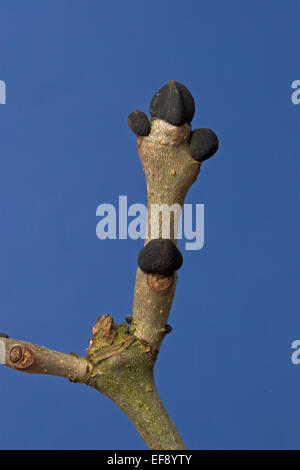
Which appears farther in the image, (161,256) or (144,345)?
(144,345)

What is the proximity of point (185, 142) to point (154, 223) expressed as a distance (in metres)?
0.13

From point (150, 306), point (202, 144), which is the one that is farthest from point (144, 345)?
point (202, 144)

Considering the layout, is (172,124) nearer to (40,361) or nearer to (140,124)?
(140,124)

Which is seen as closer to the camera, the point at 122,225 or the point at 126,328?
the point at 126,328

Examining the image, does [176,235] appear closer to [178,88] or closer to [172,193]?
[172,193]

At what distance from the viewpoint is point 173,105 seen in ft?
3.28

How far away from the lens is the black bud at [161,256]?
0.98m

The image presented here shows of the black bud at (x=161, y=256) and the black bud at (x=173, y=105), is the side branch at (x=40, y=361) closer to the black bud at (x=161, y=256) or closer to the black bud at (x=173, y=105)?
the black bud at (x=161, y=256)

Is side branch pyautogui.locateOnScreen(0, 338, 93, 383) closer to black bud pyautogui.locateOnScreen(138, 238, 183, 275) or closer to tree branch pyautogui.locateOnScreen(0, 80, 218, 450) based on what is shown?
tree branch pyautogui.locateOnScreen(0, 80, 218, 450)

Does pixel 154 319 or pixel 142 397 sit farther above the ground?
pixel 154 319

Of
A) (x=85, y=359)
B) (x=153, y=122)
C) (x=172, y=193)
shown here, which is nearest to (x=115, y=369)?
(x=85, y=359)

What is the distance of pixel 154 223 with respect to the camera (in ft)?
3.39

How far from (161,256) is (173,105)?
0.75 ft

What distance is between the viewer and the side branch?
100cm
